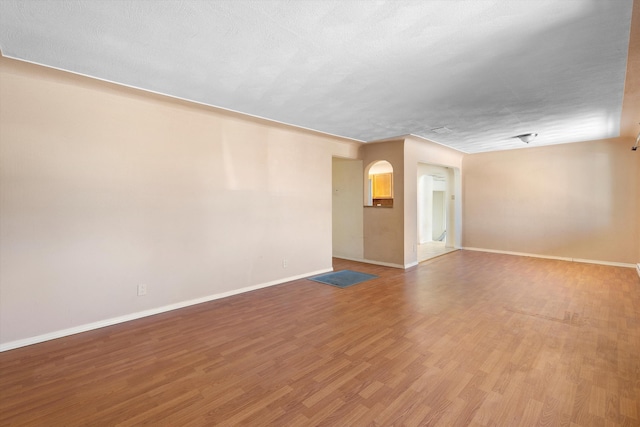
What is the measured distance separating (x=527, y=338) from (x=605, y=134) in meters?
4.88

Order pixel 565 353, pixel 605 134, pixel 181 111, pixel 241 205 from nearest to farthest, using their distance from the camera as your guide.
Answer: pixel 565 353
pixel 181 111
pixel 241 205
pixel 605 134

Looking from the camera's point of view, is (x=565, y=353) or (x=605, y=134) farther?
(x=605, y=134)

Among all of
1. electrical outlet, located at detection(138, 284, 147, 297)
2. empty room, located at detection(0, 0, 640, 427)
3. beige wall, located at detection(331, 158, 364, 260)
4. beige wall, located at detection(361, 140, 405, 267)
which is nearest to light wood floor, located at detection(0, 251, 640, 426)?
empty room, located at detection(0, 0, 640, 427)

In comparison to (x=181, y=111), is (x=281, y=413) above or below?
below

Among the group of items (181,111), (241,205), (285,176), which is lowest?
(241,205)

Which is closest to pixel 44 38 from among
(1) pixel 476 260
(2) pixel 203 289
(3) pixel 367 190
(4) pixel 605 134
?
(2) pixel 203 289

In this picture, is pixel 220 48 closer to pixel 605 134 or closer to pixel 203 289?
pixel 203 289

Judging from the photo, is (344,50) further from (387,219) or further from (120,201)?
(387,219)

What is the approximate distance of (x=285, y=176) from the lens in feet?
15.6

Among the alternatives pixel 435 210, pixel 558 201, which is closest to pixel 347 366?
pixel 558 201

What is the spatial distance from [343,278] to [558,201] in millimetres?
5178

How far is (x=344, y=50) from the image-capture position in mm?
2219

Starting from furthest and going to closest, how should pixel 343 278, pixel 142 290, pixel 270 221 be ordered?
pixel 343 278 < pixel 270 221 < pixel 142 290

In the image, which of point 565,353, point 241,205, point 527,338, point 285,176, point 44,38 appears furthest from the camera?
point 285,176
